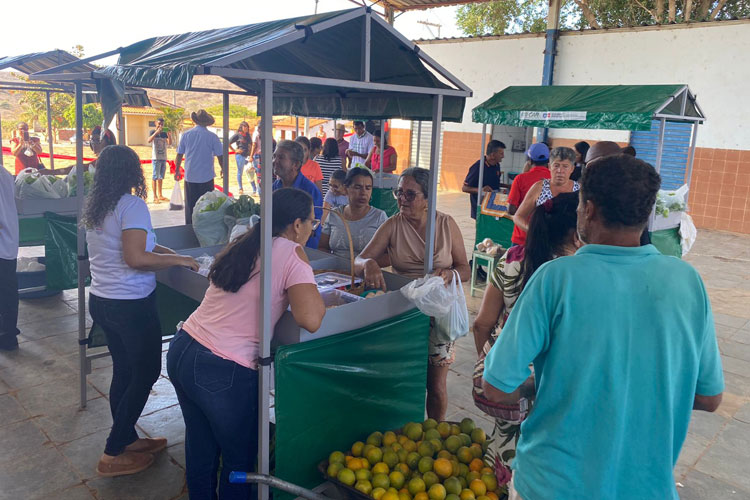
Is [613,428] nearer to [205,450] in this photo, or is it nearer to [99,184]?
[205,450]

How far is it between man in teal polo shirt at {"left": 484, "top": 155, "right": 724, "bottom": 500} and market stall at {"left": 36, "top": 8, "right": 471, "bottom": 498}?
3.82 ft

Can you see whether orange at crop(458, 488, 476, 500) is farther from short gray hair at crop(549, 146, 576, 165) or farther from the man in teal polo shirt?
short gray hair at crop(549, 146, 576, 165)

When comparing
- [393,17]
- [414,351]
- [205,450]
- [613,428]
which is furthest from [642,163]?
[393,17]

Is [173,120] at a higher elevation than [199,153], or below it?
higher

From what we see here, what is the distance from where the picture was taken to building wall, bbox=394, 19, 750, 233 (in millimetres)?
11016

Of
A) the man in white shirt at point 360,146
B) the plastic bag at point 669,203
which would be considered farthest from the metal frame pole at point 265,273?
the man in white shirt at point 360,146

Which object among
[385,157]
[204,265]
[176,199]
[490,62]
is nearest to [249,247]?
[204,265]

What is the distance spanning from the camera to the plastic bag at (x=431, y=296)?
297 centimetres

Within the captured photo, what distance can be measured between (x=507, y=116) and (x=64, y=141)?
34.1m

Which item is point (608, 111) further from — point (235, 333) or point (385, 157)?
point (235, 333)

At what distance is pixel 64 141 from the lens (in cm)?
3503

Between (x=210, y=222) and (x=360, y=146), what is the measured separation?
7115mm

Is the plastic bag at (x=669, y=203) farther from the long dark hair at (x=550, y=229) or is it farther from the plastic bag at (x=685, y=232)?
the long dark hair at (x=550, y=229)

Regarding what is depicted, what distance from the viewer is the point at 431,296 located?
9.79 feet
